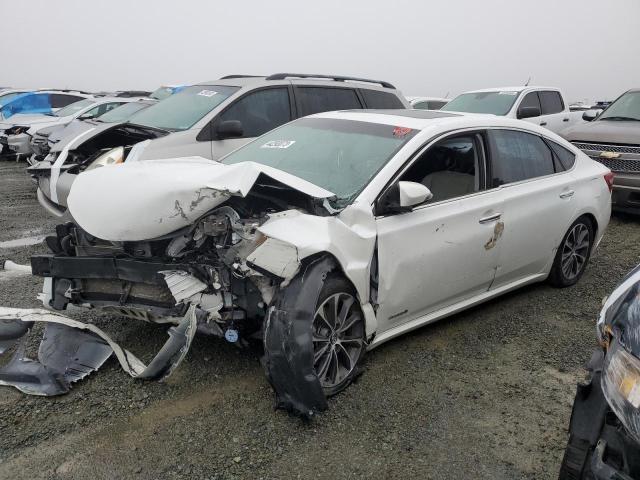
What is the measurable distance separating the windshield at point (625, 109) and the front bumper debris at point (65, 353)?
795 centimetres

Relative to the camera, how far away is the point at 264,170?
3.14 m

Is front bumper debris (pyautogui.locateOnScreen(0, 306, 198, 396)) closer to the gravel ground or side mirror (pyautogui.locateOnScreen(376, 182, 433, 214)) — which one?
the gravel ground

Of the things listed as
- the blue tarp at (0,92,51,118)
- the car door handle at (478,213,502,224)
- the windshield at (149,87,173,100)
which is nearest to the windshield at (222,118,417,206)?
the car door handle at (478,213,502,224)

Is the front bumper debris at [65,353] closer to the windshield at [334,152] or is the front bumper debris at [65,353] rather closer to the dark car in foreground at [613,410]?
the windshield at [334,152]

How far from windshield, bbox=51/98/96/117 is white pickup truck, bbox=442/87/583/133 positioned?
894 centimetres

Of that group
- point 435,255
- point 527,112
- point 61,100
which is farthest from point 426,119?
point 61,100

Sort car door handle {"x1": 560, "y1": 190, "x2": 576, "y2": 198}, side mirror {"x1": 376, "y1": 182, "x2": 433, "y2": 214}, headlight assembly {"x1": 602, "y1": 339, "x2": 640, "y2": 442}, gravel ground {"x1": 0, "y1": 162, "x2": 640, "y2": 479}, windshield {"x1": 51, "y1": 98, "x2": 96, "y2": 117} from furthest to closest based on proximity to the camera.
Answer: windshield {"x1": 51, "y1": 98, "x2": 96, "y2": 117}, car door handle {"x1": 560, "y1": 190, "x2": 576, "y2": 198}, side mirror {"x1": 376, "y1": 182, "x2": 433, "y2": 214}, gravel ground {"x1": 0, "y1": 162, "x2": 640, "y2": 479}, headlight assembly {"x1": 602, "y1": 339, "x2": 640, "y2": 442}

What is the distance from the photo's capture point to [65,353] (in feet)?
10.7

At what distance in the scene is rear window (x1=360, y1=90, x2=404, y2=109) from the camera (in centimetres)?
730

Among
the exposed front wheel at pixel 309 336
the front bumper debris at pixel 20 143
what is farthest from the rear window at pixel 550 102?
the front bumper debris at pixel 20 143

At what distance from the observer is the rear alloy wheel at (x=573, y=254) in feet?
15.8

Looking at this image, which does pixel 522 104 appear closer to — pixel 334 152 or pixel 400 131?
pixel 400 131

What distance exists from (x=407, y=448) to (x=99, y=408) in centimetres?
167

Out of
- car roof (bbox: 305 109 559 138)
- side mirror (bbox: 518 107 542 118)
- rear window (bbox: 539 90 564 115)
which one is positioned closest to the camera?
car roof (bbox: 305 109 559 138)
